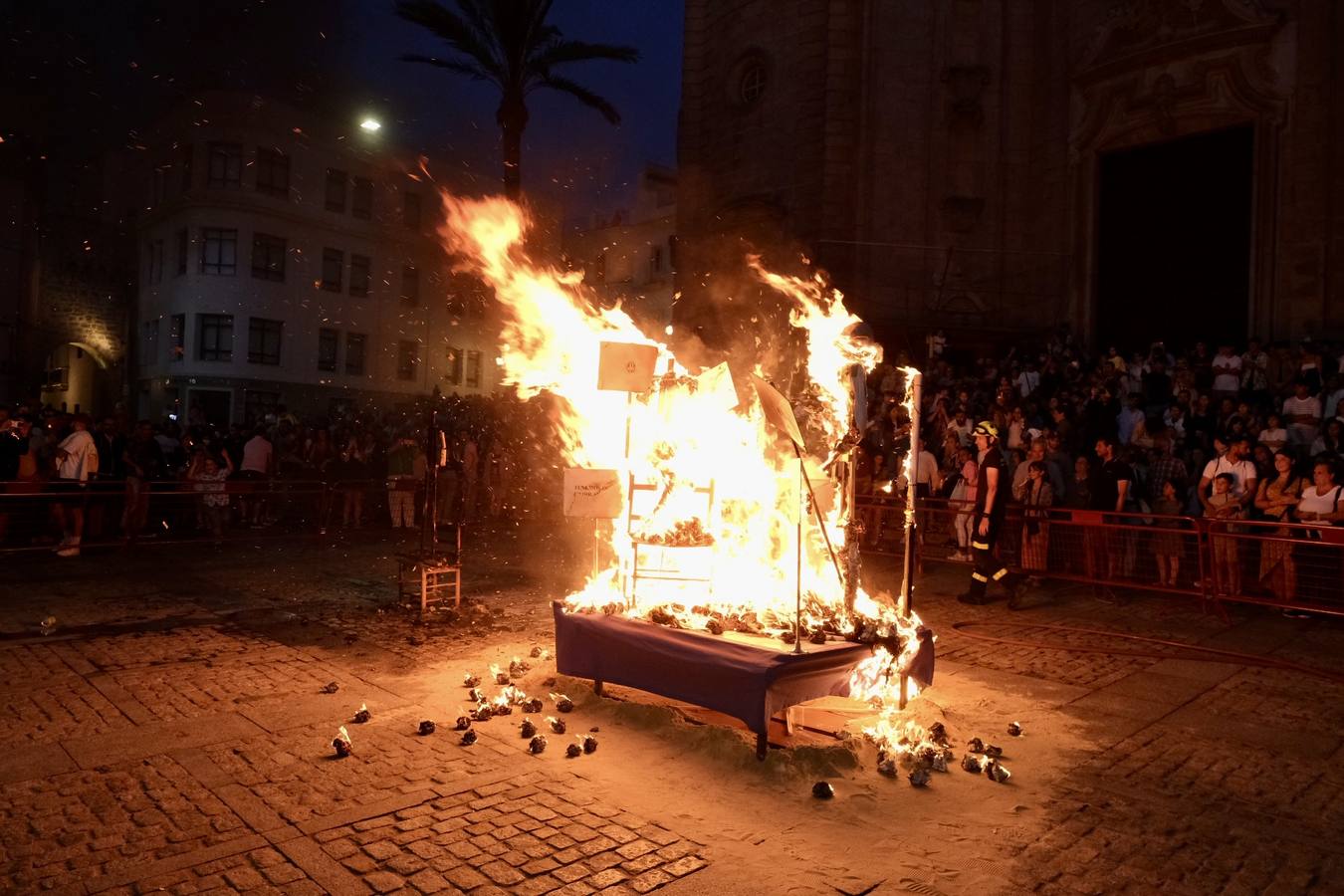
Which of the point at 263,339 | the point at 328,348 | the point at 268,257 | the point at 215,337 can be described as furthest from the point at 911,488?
the point at 328,348

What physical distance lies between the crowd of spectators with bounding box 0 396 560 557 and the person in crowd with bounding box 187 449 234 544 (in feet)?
0.08

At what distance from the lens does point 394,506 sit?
60.7 ft

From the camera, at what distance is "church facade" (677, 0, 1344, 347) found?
64.0ft

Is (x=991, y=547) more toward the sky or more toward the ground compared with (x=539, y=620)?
more toward the sky

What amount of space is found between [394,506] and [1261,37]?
69.2 feet

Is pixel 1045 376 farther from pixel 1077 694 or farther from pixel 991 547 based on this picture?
pixel 1077 694

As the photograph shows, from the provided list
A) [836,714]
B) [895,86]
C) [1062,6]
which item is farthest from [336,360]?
[836,714]

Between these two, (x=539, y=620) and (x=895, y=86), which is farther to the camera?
(x=895, y=86)

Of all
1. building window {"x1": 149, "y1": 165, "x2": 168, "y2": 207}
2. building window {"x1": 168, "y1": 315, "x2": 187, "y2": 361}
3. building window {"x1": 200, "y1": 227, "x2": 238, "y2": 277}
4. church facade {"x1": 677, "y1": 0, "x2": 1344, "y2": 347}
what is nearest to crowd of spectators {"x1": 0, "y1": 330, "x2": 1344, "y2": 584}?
church facade {"x1": 677, "y1": 0, "x2": 1344, "y2": 347}

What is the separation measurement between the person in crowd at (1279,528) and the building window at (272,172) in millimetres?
36167

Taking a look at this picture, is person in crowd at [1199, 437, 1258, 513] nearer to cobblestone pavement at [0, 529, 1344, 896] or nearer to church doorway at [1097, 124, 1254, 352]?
cobblestone pavement at [0, 529, 1344, 896]

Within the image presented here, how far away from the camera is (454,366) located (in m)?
44.0

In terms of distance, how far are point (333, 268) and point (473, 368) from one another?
28.5 ft

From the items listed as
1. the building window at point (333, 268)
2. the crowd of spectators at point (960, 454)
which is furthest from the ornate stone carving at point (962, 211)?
the building window at point (333, 268)
